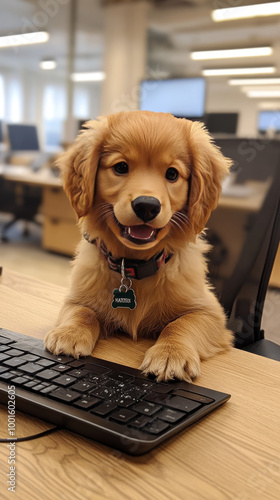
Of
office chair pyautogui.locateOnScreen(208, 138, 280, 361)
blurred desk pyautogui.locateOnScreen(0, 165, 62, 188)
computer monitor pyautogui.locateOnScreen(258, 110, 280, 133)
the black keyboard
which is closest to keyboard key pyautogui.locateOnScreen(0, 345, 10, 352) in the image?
the black keyboard

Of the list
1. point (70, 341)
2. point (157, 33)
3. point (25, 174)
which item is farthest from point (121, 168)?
point (157, 33)

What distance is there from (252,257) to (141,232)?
473 millimetres

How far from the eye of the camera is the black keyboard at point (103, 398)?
1.68 feet

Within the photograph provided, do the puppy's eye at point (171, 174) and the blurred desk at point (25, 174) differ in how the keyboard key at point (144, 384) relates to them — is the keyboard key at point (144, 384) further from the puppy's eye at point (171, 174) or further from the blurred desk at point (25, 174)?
the blurred desk at point (25, 174)

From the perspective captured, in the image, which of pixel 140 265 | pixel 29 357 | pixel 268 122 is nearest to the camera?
pixel 29 357

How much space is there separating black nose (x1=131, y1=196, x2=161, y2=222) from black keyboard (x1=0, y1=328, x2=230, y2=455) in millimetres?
251

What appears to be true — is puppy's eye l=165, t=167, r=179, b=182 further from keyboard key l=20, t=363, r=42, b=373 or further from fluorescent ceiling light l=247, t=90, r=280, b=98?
fluorescent ceiling light l=247, t=90, r=280, b=98

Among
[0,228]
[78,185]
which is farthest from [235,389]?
[0,228]

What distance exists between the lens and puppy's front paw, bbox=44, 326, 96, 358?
29.0 inches

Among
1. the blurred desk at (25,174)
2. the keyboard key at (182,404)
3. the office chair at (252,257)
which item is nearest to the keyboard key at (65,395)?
the keyboard key at (182,404)

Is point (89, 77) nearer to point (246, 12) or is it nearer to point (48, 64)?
point (48, 64)

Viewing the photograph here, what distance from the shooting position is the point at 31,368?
0.65m

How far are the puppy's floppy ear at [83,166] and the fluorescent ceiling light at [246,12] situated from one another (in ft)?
16.2

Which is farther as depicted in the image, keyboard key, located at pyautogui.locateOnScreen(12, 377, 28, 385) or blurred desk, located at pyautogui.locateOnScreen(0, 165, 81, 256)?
blurred desk, located at pyautogui.locateOnScreen(0, 165, 81, 256)
